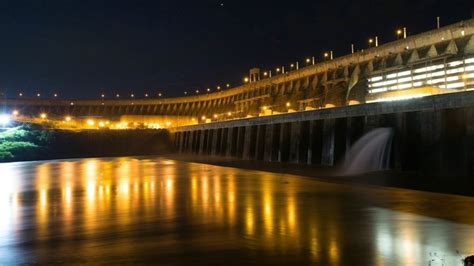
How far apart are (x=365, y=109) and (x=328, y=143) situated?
5.50 m

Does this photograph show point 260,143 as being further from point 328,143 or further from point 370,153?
point 370,153

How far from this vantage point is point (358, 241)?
11422mm

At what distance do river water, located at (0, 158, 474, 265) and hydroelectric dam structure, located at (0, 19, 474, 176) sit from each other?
6.69m

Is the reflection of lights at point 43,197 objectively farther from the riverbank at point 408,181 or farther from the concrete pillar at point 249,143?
the concrete pillar at point 249,143

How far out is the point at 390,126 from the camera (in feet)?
103

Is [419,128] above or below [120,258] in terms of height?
above

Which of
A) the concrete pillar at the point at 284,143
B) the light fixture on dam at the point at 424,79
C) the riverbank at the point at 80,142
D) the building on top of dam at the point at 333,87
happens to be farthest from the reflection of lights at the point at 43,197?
the riverbank at the point at 80,142

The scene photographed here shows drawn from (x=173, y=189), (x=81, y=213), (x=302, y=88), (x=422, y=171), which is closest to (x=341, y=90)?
(x=302, y=88)

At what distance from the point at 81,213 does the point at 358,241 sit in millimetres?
10566

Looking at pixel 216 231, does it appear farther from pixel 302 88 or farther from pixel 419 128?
pixel 302 88

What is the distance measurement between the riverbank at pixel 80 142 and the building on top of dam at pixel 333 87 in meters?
22.7

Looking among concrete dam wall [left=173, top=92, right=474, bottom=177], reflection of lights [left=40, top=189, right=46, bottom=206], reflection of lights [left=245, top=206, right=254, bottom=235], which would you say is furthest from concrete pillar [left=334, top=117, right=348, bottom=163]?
reflection of lights [left=40, top=189, right=46, bottom=206]

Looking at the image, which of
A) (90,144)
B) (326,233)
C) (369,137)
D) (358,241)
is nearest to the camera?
(358,241)

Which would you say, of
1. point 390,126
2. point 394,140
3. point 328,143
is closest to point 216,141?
point 328,143
